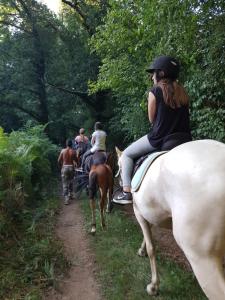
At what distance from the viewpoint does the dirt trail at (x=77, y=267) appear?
17.9 ft

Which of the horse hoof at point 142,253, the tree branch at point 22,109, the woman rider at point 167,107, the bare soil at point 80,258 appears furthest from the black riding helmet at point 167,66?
the tree branch at point 22,109

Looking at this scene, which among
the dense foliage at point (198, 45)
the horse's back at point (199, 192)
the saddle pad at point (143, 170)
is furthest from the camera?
the dense foliage at point (198, 45)

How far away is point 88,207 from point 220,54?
598 centimetres

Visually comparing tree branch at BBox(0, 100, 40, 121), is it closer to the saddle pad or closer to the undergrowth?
the undergrowth

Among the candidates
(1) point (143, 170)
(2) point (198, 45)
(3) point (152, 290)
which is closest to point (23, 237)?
(3) point (152, 290)

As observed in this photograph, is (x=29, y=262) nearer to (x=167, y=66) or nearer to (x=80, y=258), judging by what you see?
(x=80, y=258)

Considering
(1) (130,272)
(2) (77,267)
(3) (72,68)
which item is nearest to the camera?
(1) (130,272)

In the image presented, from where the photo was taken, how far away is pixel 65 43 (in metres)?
24.8

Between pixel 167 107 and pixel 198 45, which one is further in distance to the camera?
pixel 198 45

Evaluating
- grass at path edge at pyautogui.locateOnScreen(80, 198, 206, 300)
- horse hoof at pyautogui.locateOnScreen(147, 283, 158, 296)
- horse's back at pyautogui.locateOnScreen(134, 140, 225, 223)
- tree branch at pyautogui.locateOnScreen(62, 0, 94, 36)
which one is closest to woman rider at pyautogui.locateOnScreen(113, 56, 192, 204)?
horse's back at pyautogui.locateOnScreen(134, 140, 225, 223)

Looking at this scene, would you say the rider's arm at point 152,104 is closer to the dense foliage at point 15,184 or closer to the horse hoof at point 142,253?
the horse hoof at point 142,253

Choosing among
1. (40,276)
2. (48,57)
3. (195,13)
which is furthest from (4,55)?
(40,276)

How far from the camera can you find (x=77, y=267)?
6.43 m

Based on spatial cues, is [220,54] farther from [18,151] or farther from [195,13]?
[18,151]
